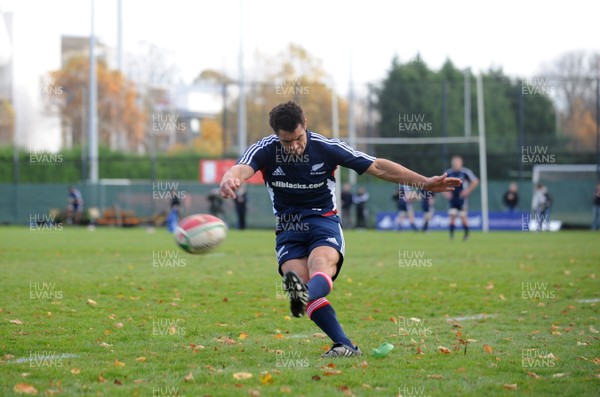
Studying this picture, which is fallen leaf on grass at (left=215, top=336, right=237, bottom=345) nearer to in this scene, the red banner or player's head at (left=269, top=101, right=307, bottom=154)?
player's head at (left=269, top=101, right=307, bottom=154)

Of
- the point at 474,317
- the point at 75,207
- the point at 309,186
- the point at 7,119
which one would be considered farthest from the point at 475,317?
the point at 7,119

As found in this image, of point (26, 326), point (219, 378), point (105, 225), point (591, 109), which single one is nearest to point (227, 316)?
point (26, 326)

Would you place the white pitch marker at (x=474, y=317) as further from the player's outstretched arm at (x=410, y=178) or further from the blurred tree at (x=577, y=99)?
the blurred tree at (x=577, y=99)

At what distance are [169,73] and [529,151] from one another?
2696 cm

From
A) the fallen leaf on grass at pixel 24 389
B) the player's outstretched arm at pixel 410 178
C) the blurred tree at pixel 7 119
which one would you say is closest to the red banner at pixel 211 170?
the blurred tree at pixel 7 119

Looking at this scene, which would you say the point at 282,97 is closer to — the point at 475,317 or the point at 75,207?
the point at 75,207

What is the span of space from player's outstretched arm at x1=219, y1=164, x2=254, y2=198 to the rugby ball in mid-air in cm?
53

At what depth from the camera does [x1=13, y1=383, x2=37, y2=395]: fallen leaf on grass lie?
5586mm

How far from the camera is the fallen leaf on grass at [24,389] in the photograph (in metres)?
5.59

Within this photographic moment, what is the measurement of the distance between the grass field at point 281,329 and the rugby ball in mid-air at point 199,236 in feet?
2.98

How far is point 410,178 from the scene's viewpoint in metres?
7.25

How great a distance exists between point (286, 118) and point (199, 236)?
48.9 inches

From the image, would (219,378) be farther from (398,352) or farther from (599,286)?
(599,286)

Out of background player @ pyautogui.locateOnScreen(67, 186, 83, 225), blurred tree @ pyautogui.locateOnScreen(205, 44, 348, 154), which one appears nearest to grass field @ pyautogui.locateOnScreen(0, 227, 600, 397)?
background player @ pyautogui.locateOnScreen(67, 186, 83, 225)
